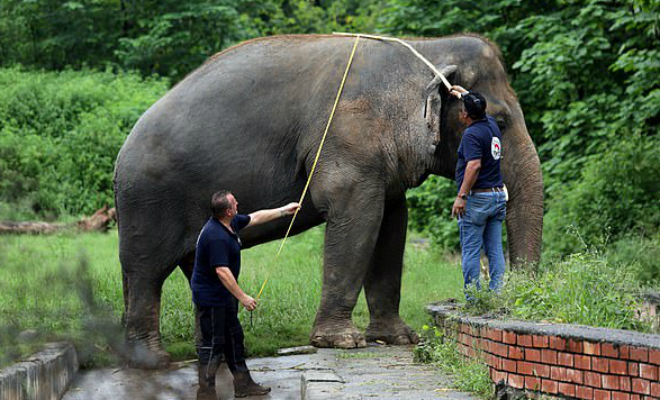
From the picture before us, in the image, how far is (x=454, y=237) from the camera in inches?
660

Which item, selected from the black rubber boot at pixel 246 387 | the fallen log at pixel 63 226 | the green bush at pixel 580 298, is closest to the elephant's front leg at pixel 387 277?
the black rubber boot at pixel 246 387

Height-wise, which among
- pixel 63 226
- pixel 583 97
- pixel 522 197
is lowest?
pixel 63 226

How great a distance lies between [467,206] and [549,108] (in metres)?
9.72

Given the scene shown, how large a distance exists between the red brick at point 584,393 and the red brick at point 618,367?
0.72 ft

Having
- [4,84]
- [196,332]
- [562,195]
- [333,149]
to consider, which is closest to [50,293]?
[196,332]

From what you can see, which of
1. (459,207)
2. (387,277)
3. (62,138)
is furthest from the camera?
(62,138)

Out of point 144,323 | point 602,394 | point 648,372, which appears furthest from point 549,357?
point 144,323

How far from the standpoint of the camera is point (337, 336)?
8617 mm

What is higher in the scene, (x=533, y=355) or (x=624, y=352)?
(x=624, y=352)

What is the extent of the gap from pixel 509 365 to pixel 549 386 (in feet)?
1.20

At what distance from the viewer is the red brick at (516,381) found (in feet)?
19.1

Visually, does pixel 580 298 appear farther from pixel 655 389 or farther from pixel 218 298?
pixel 218 298

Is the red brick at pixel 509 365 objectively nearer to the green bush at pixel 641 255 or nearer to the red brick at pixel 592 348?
the red brick at pixel 592 348

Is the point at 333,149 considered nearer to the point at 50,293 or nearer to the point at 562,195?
the point at 50,293
